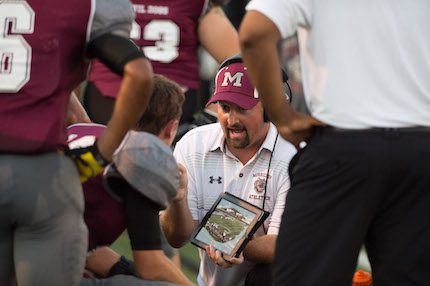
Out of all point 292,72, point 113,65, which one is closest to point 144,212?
point 113,65

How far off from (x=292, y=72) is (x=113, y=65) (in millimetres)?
7367

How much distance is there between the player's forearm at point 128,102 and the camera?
3252 millimetres

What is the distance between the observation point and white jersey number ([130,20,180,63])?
5.14m

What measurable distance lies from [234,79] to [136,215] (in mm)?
1033

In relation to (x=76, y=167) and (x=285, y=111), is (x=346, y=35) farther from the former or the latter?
(x=76, y=167)

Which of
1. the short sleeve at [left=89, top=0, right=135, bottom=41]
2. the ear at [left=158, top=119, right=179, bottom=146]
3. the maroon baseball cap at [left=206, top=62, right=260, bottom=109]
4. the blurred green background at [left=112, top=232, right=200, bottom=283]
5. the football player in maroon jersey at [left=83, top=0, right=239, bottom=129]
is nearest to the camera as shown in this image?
the short sleeve at [left=89, top=0, right=135, bottom=41]

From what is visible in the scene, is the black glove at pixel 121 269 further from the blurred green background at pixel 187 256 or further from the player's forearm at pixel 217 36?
the blurred green background at pixel 187 256

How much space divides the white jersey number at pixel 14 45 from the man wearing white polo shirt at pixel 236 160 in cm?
121

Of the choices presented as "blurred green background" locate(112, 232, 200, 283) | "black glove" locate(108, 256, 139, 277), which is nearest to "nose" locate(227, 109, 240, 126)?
"black glove" locate(108, 256, 139, 277)

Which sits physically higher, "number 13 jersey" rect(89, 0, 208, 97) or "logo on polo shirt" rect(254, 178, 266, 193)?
"number 13 jersey" rect(89, 0, 208, 97)

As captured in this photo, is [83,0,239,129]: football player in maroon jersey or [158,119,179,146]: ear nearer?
[158,119,179,146]: ear

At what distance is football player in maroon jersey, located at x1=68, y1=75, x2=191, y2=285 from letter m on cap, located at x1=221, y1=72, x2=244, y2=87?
0.54 m

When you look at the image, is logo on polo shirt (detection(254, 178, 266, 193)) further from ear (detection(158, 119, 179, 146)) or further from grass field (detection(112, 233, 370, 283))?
grass field (detection(112, 233, 370, 283))

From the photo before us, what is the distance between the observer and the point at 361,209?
10.4ft
